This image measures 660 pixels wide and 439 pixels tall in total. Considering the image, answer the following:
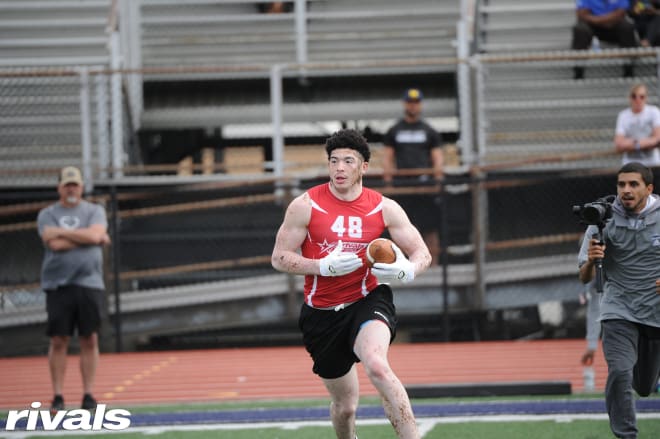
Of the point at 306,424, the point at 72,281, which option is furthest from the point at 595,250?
the point at 72,281

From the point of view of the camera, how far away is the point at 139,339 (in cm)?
1504

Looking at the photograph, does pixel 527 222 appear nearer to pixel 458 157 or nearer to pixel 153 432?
pixel 458 157

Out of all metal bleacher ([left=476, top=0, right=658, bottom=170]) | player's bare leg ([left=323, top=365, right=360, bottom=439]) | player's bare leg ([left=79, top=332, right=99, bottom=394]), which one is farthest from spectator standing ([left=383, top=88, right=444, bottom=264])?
player's bare leg ([left=323, top=365, right=360, bottom=439])

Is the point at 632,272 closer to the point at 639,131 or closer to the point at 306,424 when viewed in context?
the point at 306,424

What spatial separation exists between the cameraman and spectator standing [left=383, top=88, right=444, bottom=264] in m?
6.05

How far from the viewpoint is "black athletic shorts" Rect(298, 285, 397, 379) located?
273 inches

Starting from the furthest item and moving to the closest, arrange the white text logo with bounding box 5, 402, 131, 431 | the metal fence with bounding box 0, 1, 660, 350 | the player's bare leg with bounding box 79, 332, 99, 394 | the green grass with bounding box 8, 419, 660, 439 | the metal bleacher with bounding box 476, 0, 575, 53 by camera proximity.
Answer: the metal bleacher with bounding box 476, 0, 575, 53
the metal fence with bounding box 0, 1, 660, 350
the player's bare leg with bounding box 79, 332, 99, 394
the white text logo with bounding box 5, 402, 131, 431
the green grass with bounding box 8, 419, 660, 439

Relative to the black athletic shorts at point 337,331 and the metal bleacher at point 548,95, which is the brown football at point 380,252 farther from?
the metal bleacher at point 548,95

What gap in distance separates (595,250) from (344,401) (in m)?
1.86

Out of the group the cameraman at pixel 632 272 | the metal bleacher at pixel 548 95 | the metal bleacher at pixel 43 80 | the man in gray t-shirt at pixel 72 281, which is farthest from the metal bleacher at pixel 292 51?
the cameraman at pixel 632 272

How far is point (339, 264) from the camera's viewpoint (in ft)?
21.6

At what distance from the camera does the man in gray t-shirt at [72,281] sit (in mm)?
10258

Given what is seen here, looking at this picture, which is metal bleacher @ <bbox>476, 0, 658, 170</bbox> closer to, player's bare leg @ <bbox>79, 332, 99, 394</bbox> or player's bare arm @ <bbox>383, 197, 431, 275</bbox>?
player's bare leg @ <bbox>79, 332, 99, 394</bbox>

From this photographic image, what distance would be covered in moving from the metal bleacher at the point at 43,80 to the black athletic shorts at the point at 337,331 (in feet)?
25.3
